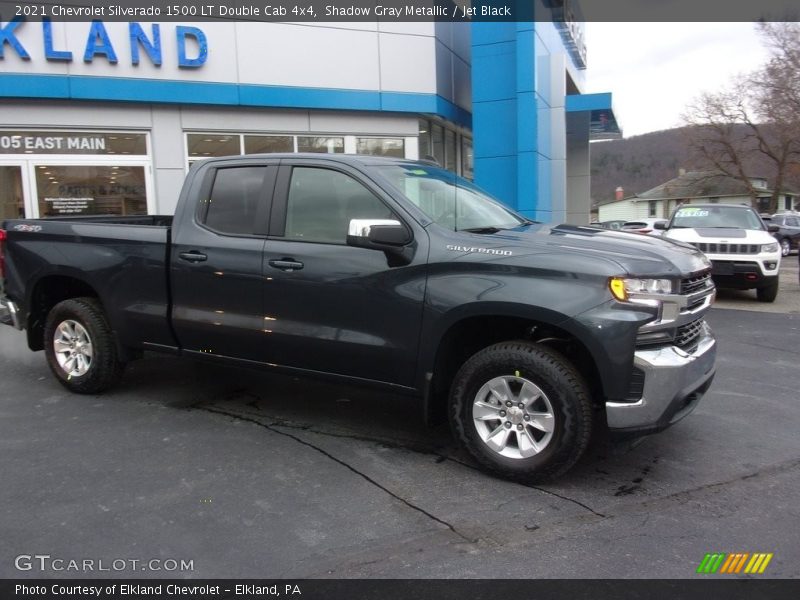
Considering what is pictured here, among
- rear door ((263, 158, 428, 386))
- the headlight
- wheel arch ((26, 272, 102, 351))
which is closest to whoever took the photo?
the headlight

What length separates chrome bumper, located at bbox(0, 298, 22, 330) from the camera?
5.62 m

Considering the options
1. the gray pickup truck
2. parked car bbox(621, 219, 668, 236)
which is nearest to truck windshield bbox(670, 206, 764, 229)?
parked car bbox(621, 219, 668, 236)

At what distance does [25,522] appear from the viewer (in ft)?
10.7

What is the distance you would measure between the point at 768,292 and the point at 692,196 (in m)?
64.6

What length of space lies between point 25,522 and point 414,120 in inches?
504

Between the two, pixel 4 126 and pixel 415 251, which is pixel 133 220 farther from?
pixel 4 126

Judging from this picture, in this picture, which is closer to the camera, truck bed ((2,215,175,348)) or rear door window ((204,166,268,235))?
rear door window ((204,166,268,235))

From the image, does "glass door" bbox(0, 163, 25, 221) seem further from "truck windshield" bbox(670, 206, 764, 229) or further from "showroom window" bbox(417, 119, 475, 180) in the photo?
"truck windshield" bbox(670, 206, 764, 229)

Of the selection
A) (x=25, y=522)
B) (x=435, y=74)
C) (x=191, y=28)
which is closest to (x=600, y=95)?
(x=435, y=74)

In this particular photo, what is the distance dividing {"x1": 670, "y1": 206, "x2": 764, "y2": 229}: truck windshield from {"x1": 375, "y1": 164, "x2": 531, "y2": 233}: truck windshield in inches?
308

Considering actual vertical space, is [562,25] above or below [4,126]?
above

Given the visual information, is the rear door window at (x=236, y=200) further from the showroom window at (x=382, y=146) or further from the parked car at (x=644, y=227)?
the showroom window at (x=382, y=146)

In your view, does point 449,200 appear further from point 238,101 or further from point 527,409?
point 238,101

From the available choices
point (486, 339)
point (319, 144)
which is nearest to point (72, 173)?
point (319, 144)
